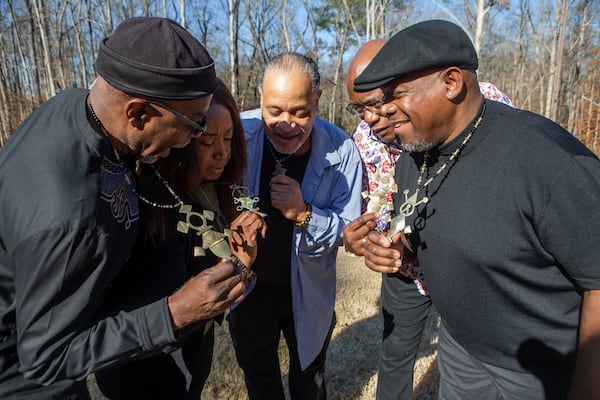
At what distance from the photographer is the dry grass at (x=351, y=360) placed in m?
3.21

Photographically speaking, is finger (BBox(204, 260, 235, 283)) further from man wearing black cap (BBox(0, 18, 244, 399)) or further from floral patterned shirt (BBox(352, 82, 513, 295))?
floral patterned shirt (BBox(352, 82, 513, 295))

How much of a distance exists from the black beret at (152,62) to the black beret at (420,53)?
74 centimetres

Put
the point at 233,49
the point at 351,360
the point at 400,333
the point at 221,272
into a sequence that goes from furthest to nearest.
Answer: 1. the point at 233,49
2. the point at 351,360
3. the point at 400,333
4. the point at 221,272

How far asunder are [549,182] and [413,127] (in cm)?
58

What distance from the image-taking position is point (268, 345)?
250 cm

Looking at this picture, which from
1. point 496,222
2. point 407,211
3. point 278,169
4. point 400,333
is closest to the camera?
point 496,222

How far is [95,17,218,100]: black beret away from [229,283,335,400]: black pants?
1462 millimetres

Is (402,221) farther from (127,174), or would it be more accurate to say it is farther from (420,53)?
(127,174)

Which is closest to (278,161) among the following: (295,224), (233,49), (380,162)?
(295,224)

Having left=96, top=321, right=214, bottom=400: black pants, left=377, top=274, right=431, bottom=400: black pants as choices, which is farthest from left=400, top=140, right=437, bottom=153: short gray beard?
left=96, top=321, right=214, bottom=400: black pants

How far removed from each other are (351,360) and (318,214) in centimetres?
205

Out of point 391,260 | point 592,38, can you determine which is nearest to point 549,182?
point 391,260

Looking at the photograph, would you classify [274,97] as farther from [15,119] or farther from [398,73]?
[15,119]

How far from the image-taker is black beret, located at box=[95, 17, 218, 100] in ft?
4.32
